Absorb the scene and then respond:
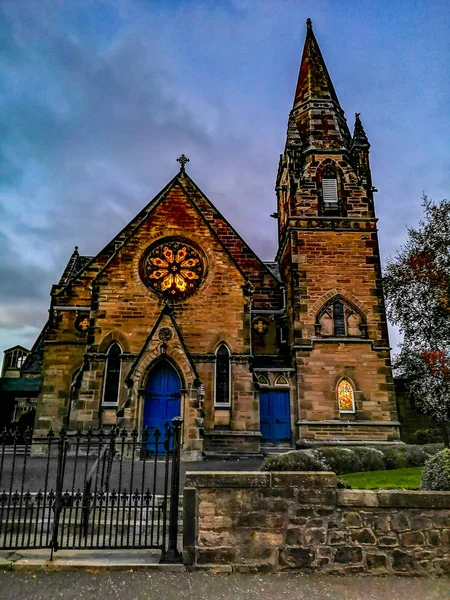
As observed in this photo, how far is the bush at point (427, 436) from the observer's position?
1976 cm

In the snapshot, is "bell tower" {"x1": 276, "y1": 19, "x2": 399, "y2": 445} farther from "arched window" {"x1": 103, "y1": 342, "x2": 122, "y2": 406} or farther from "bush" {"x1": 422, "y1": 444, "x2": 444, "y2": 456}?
"arched window" {"x1": 103, "y1": 342, "x2": 122, "y2": 406}

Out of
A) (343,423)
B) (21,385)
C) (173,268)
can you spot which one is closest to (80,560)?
(343,423)

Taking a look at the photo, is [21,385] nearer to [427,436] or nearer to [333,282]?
[333,282]

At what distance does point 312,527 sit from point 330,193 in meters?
19.3

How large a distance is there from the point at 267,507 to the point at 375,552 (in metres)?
1.67

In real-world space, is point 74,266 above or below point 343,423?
above

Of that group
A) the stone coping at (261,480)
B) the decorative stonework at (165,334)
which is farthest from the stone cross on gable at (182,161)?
the stone coping at (261,480)

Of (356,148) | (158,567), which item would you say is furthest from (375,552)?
(356,148)

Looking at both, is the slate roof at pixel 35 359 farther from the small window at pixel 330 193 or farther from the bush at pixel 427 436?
the bush at pixel 427 436

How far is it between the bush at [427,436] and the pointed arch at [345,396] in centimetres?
383

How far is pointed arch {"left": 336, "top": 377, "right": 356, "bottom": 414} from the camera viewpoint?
18891 mm

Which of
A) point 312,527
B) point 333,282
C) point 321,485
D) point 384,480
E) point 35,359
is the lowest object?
point 312,527

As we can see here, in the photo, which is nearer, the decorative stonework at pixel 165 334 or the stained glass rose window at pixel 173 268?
the decorative stonework at pixel 165 334

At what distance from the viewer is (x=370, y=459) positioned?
14297 millimetres
